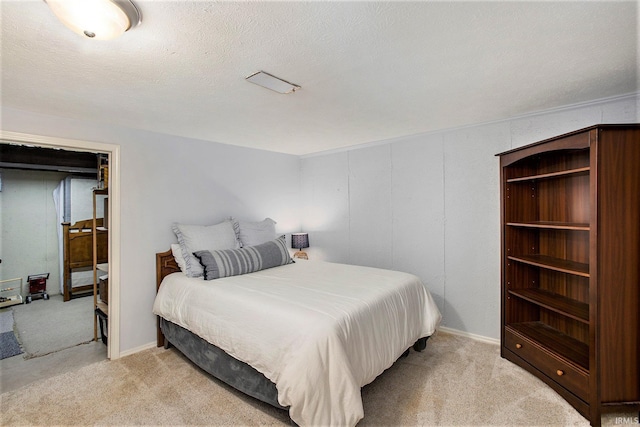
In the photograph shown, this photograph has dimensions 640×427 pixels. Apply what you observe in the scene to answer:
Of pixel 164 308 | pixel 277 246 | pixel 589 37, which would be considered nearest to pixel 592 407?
pixel 589 37

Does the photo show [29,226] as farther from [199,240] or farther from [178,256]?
[199,240]

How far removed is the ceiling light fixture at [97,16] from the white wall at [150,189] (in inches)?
70.1

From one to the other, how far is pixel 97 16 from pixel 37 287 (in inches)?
217

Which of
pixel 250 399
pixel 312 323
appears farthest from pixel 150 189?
pixel 312 323

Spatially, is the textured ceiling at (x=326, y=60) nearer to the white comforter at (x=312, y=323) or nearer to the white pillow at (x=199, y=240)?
the white pillow at (x=199, y=240)

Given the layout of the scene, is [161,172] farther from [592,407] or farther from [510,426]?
[592,407]

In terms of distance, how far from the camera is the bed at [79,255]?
4.89 m

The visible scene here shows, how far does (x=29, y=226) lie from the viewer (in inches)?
193

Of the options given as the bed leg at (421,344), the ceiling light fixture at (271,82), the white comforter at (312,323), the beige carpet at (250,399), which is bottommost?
the beige carpet at (250,399)

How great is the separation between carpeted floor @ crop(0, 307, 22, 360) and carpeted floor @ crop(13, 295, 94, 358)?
0.17ft

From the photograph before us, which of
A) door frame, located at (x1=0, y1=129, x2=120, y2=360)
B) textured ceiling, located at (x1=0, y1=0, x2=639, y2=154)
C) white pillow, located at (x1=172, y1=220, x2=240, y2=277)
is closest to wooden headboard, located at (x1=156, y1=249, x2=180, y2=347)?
white pillow, located at (x1=172, y1=220, x2=240, y2=277)

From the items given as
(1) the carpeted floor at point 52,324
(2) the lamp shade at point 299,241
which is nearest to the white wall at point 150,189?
(2) the lamp shade at point 299,241

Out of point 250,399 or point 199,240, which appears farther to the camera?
point 199,240

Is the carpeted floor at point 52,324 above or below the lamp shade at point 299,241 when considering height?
below
